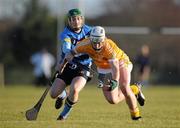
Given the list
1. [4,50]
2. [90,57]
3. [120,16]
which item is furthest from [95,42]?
[120,16]

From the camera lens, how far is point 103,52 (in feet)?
38.9

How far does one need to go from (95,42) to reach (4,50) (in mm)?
34984

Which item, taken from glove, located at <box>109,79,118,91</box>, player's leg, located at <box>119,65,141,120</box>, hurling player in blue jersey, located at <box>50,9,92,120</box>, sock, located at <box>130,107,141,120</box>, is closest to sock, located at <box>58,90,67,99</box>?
hurling player in blue jersey, located at <box>50,9,92,120</box>

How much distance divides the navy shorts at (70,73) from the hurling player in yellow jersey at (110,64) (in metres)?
0.49

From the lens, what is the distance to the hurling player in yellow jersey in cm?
1167

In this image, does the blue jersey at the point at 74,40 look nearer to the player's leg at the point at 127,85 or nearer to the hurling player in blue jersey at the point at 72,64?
the hurling player in blue jersey at the point at 72,64

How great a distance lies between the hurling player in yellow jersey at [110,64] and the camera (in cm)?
1167

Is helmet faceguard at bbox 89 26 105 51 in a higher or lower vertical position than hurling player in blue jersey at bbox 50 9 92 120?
higher

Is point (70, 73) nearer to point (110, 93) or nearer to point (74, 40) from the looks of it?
point (74, 40)

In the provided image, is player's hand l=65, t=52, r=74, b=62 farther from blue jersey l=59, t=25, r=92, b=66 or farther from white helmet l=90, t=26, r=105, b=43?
white helmet l=90, t=26, r=105, b=43

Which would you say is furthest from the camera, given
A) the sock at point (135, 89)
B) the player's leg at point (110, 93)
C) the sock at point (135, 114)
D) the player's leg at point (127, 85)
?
the sock at point (135, 89)

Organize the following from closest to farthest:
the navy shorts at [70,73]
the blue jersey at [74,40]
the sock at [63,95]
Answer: the blue jersey at [74,40]
the navy shorts at [70,73]
the sock at [63,95]

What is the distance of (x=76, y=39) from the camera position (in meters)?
13.0

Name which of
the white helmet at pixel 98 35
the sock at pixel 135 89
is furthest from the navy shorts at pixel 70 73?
the white helmet at pixel 98 35
